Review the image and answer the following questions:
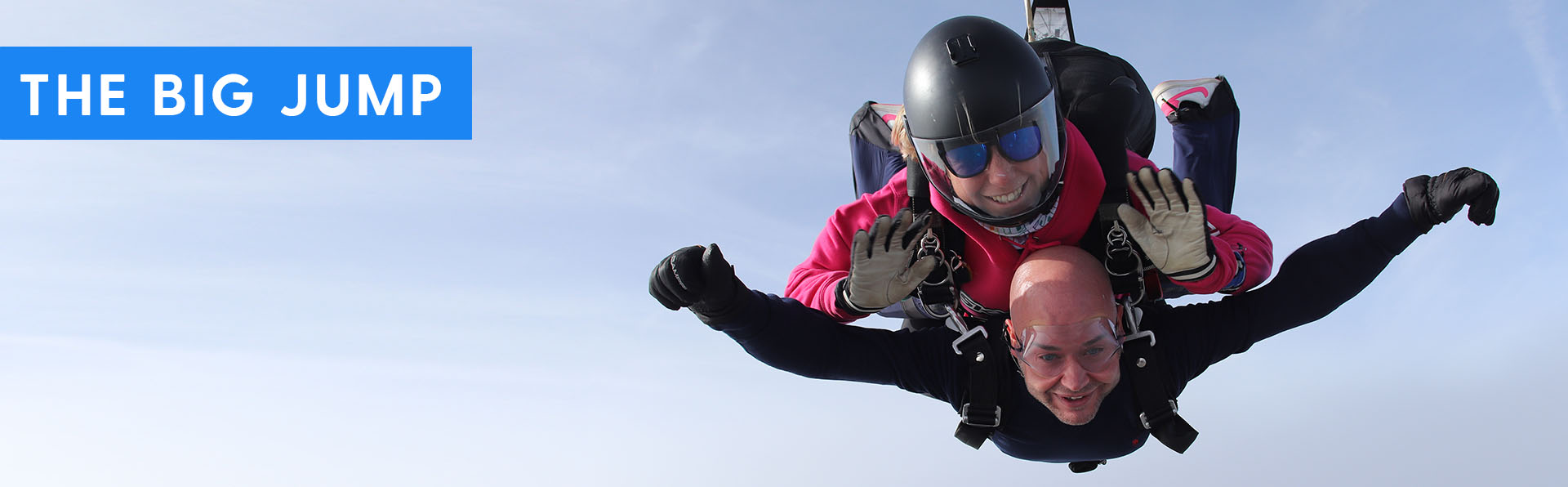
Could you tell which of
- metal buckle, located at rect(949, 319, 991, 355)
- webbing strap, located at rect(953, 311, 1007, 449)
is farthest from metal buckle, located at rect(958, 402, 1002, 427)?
metal buckle, located at rect(949, 319, 991, 355)

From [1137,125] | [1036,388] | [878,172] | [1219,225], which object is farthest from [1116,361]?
[878,172]

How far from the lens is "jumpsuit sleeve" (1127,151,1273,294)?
14.6 feet

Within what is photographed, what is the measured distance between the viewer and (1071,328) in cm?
465

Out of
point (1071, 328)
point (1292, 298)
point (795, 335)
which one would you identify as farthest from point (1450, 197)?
point (795, 335)

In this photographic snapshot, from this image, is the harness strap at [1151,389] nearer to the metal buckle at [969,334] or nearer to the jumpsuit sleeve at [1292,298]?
the jumpsuit sleeve at [1292,298]

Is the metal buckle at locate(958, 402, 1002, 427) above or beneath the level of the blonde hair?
beneath

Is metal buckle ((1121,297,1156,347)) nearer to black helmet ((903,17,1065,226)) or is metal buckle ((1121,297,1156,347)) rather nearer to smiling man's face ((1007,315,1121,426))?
smiling man's face ((1007,315,1121,426))

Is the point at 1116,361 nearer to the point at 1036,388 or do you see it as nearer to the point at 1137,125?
the point at 1036,388

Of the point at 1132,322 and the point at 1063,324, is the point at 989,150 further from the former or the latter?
the point at 1132,322

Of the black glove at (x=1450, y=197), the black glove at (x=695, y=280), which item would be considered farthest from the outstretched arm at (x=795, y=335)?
the black glove at (x=1450, y=197)

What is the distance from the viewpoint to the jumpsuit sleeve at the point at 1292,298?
4832 mm

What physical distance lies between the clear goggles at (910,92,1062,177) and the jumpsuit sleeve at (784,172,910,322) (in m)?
0.44

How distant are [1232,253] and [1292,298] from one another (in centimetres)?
48

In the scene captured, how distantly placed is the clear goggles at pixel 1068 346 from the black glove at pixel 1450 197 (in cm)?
130
